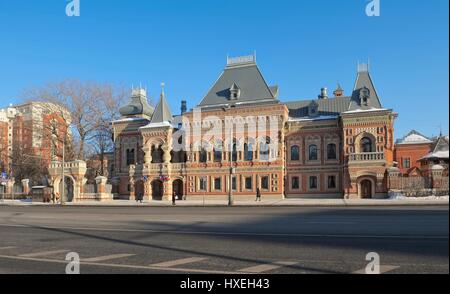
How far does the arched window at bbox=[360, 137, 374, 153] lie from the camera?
4712 centimetres

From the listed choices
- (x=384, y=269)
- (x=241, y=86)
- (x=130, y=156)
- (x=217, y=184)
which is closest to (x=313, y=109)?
(x=241, y=86)

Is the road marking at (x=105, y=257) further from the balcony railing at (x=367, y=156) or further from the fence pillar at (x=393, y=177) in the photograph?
the balcony railing at (x=367, y=156)

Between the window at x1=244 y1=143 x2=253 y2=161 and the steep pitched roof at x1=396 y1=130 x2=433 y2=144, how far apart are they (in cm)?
3142

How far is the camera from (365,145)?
47.4 m

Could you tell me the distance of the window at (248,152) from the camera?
50375 millimetres

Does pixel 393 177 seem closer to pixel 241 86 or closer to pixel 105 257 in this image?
pixel 241 86

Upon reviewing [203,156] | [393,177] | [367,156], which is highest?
[203,156]

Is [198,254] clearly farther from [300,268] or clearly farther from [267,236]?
[267,236]

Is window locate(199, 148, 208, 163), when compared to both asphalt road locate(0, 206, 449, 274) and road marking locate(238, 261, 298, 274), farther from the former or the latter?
road marking locate(238, 261, 298, 274)

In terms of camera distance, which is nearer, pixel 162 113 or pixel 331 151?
pixel 331 151

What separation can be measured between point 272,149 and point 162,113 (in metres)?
15.3

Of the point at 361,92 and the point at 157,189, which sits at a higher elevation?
the point at 361,92

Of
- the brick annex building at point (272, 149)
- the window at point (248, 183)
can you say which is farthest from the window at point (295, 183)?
the window at point (248, 183)

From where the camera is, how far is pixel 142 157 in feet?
188
